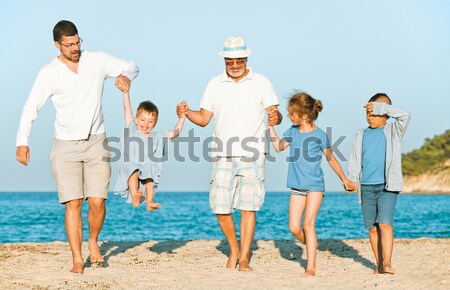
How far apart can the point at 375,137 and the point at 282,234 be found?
861 inches

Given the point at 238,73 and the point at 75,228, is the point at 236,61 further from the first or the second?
the point at 75,228

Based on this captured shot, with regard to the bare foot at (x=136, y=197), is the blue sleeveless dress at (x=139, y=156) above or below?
above

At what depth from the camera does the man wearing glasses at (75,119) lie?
27.3ft

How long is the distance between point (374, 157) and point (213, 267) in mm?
2465

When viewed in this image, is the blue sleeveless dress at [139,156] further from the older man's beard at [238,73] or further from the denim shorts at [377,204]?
the denim shorts at [377,204]

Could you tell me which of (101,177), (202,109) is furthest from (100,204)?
(202,109)

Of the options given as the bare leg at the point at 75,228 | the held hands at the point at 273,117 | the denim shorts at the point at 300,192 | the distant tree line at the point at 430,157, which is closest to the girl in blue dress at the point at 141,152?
the bare leg at the point at 75,228

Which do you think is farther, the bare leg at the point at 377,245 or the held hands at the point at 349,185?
the bare leg at the point at 377,245

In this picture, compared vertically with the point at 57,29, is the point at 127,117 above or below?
below

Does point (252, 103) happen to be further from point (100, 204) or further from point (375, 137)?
point (100, 204)

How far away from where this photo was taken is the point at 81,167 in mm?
8688

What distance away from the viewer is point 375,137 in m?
8.35

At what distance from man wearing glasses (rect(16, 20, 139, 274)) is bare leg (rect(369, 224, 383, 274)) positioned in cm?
305

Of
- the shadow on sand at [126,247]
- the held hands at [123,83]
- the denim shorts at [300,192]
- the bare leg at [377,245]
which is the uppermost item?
the held hands at [123,83]
